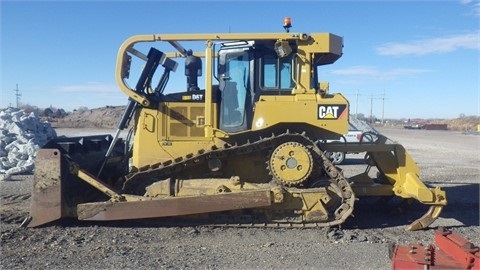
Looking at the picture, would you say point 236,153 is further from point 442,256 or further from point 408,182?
point 442,256

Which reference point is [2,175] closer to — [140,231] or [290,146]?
[140,231]

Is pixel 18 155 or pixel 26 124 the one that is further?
pixel 26 124

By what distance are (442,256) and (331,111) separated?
4.08 meters

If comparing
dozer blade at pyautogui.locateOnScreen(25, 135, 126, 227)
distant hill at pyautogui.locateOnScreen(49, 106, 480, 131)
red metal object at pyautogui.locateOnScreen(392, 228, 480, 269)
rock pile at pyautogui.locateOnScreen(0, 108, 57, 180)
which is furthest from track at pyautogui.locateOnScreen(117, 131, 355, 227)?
distant hill at pyautogui.locateOnScreen(49, 106, 480, 131)

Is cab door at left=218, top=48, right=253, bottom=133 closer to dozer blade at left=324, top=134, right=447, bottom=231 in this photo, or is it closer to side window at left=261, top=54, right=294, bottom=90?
side window at left=261, top=54, right=294, bottom=90

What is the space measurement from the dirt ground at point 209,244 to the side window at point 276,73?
91.1 inches

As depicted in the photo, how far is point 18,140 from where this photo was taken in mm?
16734

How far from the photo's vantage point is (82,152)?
30.7ft

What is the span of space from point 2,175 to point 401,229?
10506mm

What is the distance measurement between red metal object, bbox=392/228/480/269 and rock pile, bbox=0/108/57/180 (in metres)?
12.1

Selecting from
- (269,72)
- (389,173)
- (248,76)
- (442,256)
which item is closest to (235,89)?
(248,76)

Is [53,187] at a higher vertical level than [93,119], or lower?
higher

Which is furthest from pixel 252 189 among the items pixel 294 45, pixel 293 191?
pixel 294 45

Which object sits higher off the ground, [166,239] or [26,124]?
[26,124]
